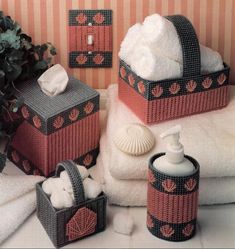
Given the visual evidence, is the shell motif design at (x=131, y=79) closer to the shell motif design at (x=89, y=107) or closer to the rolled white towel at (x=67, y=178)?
the shell motif design at (x=89, y=107)

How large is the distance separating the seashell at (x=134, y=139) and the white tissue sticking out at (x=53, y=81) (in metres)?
Result: 0.18

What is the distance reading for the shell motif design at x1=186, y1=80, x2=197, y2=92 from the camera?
4.20ft

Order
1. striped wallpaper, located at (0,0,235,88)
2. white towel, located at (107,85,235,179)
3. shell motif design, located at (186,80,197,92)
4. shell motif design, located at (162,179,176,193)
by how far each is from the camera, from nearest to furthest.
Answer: shell motif design, located at (162,179,176,193), white towel, located at (107,85,235,179), shell motif design, located at (186,80,197,92), striped wallpaper, located at (0,0,235,88)

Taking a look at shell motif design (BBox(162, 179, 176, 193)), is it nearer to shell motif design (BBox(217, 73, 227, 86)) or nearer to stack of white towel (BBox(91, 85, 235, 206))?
stack of white towel (BBox(91, 85, 235, 206))

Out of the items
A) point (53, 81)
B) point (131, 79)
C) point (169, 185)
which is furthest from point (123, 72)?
point (169, 185)

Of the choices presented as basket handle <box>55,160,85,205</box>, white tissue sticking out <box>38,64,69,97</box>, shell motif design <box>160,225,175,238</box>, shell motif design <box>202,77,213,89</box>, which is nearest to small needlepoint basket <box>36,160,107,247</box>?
basket handle <box>55,160,85,205</box>

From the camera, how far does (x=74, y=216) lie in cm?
108

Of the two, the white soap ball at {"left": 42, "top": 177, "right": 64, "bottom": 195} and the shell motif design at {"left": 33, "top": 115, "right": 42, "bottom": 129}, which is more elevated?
the shell motif design at {"left": 33, "top": 115, "right": 42, "bottom": 129}

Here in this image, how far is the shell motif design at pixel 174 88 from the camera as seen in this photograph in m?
1.26

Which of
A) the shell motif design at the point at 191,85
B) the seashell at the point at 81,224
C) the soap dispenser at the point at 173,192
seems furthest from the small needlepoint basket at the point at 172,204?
the shell motif design at the point at 191,85

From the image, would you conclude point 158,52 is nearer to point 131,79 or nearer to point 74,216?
point 131,79

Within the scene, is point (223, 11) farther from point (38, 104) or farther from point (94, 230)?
point (94, 230)

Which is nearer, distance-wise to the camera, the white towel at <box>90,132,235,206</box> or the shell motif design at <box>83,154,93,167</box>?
the white towel at <box>90,132,235,206</box>

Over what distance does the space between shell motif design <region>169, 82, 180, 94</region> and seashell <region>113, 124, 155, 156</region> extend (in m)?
0.11
